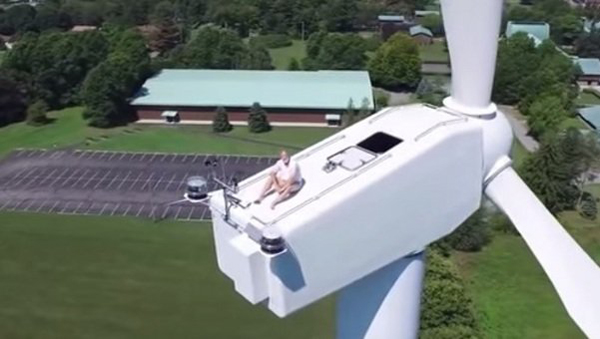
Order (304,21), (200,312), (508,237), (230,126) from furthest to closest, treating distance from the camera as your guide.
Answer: (304,21) < (230,126) < (508,237) < (200,312)

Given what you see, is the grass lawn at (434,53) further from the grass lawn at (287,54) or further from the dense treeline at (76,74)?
the dense treeline at (76,74)

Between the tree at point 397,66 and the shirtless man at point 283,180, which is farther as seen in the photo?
the tree at point 397,66

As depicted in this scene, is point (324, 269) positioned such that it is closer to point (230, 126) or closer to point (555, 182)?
point (555, 182)

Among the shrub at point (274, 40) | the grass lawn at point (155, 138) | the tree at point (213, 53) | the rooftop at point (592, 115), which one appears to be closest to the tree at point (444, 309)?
the grass lawn at point (155, 138)

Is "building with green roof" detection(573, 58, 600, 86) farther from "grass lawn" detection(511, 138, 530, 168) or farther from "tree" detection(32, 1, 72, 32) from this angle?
"tree" detection(32, 1, 72, 32)

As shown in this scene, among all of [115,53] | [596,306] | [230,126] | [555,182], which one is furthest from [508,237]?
[115,53]
